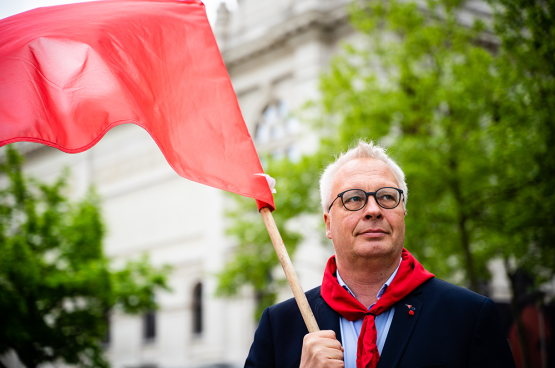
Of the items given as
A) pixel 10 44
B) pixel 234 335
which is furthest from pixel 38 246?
pixel 10 44

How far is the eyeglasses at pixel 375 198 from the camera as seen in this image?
2822mm

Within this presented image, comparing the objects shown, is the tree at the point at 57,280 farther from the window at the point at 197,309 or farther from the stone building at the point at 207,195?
the window at the point at 197,309

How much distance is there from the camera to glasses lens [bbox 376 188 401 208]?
2.82m

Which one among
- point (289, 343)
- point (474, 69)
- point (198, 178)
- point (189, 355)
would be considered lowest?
point (189, 355)

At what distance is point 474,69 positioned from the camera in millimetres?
11742

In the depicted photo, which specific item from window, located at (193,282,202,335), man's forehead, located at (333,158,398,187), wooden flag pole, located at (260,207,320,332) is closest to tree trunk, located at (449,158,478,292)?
man's forehead, located at (333,158,398,187)

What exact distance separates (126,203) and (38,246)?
1486 centimetres

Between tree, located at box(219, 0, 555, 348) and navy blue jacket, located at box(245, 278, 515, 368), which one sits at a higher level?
tree, located at box(219, 0, 555, 348)

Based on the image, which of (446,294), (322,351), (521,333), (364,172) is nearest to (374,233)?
(364,172)

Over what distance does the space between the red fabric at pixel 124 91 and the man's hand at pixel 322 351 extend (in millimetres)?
798

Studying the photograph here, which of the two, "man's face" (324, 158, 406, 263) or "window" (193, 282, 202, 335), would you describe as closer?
"man's face" (324, 158, 406, 263)

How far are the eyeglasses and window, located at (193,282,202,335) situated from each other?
81.4 feet

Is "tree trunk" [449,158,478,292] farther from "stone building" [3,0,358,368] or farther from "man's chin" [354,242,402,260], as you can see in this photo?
"man's chin" [354,242,402,260]

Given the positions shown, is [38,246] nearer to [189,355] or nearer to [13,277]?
[13,277]
